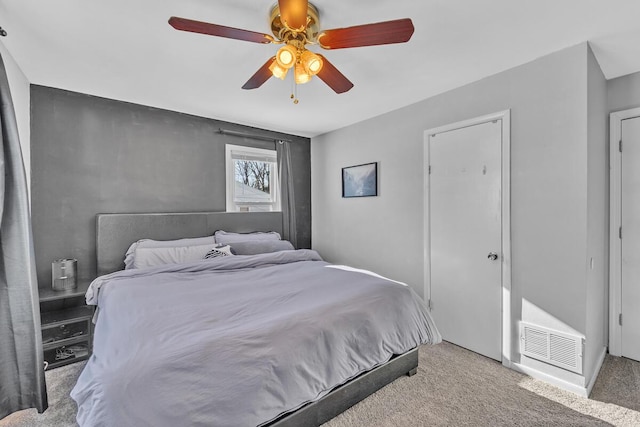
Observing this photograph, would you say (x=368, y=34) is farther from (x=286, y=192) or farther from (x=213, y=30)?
(x=286, y=192)

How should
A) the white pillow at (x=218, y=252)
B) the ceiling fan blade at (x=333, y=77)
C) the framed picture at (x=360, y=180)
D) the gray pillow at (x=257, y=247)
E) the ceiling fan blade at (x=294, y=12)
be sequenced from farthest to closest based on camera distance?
1. the framed picture at (x=360, y=180)
2. the gray pillow at (x=257, y=247)
3. the white pillow at (x=218, y=252)
4. the ceiling fan blade at (x=333, y=77)
5. the ceiling fan blade at (x=294, y=12)

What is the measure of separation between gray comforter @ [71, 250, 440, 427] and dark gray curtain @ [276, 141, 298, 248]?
1700mm

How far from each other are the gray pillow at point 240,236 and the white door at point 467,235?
1.98 metres

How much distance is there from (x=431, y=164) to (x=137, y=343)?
290cm

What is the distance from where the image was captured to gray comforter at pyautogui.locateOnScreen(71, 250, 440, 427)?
124 cm

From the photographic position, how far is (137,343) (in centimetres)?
146

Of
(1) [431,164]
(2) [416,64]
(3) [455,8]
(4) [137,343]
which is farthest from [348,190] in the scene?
(4) [137,343]

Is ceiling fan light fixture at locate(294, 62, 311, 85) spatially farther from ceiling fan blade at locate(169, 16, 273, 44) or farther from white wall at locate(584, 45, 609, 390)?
white wall at locate(584, 45, 609, 390)

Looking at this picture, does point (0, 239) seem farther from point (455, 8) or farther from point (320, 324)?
point (455, 8)

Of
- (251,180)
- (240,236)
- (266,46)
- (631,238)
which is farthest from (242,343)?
(631,238)

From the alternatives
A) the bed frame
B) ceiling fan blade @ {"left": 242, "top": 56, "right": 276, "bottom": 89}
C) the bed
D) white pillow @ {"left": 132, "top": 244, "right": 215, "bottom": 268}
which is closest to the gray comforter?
the bed

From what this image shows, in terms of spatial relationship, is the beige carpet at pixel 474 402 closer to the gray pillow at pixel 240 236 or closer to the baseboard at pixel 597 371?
the baseboard at pixel 597 371

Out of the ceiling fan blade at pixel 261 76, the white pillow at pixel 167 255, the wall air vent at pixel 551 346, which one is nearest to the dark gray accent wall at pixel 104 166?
the white pillow at pixel 167 255

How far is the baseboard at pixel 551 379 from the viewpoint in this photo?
84.0 inches
